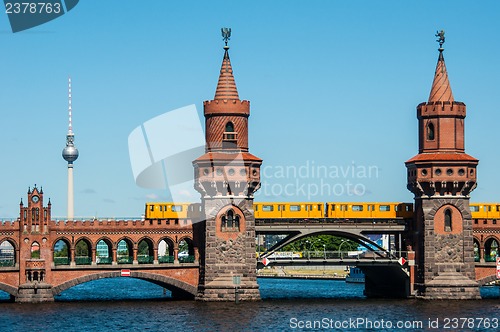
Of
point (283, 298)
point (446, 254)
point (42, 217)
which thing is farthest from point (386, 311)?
point (42, 217)

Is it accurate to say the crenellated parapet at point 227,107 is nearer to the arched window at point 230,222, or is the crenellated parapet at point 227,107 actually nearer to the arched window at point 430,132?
the arched window at point 230,222

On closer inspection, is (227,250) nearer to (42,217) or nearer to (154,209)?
(154,209)

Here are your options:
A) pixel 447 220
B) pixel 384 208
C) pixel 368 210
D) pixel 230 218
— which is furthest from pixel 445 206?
pixel 230 218

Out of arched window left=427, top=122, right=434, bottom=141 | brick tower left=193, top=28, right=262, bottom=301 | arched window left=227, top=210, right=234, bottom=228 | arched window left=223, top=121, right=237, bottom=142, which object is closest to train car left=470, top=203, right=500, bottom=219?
arched window left=427, top=122, right=434, bottom=141

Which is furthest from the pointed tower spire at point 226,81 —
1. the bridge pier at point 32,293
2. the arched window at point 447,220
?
the bridge pier at point 32,293

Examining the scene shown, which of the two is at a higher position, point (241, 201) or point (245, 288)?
point (241, 201)

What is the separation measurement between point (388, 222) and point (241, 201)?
17412 mm

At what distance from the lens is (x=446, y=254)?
124750 millimetres

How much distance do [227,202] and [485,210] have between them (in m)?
→ 30.1

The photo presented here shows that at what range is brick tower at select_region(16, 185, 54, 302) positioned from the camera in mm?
121750

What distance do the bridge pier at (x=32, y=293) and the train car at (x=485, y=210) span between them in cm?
4769

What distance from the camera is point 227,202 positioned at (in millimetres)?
123562

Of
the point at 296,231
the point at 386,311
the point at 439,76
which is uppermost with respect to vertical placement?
the point at 439,76

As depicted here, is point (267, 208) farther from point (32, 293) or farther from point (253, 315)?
point (32, 293)
